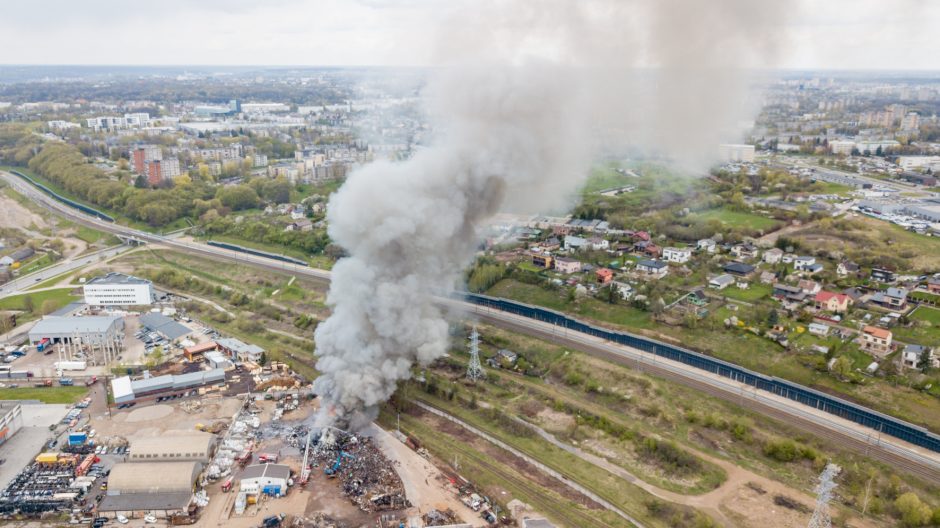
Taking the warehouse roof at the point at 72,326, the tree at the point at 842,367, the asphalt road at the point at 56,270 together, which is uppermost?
the tree at the point at 842,367

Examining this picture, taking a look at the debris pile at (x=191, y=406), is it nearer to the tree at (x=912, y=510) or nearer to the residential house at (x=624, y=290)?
the residential house at (x=624, y=290)

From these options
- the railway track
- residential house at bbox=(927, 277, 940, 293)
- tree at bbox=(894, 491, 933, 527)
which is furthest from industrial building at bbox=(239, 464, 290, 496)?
residential house at bbox=(927, 277, 940, 293)

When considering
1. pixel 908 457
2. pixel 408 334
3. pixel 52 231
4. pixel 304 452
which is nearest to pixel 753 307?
pixel 908 457

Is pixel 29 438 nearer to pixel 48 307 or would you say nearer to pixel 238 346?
pixel 238 346

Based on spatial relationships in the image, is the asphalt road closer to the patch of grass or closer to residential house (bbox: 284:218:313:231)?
residential house (bbox: 284:218:313:231)

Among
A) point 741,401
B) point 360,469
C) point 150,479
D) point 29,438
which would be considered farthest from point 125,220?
point 741,401

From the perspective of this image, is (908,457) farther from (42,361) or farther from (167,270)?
(167,270)

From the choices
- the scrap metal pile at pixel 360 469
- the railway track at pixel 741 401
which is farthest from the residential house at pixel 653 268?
the scrap metal pile at pixel 360 469
